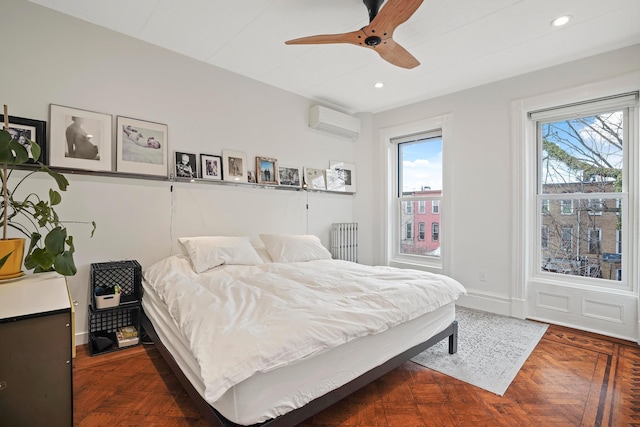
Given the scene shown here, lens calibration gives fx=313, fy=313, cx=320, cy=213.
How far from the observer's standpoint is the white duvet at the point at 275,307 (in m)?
1.32

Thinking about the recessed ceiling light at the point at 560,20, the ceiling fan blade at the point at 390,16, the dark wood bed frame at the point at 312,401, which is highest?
the recessed ceiling light at the point at 560,20

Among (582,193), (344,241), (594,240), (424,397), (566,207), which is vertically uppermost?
(582,193)

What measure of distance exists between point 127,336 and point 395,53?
10.3ft

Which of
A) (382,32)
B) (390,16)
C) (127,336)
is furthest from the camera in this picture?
(127,336)

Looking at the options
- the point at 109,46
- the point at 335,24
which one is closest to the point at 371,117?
the point at 335,24

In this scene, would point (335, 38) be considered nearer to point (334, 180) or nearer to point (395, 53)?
point (395, 53)

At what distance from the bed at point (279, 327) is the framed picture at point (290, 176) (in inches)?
51.3

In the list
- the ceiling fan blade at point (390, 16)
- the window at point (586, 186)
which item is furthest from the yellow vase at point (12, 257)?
the window at point (586, 186)

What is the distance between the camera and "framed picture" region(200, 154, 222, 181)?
3256 mm

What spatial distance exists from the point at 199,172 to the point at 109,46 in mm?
1294

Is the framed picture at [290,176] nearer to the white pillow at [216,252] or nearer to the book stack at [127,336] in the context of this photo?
the white pillow at [216,252]

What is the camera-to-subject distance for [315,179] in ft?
14.0

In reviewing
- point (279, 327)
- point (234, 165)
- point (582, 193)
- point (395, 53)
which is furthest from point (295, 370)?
point (582, 193)

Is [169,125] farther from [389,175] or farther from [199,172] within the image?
[389,175]
